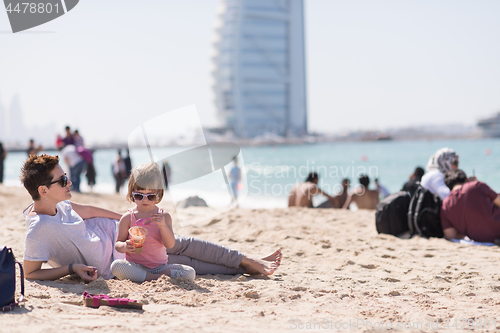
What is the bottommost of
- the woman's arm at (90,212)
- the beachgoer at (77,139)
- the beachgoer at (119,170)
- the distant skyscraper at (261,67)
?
the beachgoer at (119,170)

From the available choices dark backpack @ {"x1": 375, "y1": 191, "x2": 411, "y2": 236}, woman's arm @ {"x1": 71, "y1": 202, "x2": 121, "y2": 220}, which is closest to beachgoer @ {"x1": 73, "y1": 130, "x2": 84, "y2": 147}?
dark backpack @ {"x1": 375, "y1": 191, "x2": 411, "y2": 236}

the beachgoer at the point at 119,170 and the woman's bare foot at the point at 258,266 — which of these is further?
the beachgoer at the point at 119,170

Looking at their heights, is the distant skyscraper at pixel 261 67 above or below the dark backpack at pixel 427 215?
above

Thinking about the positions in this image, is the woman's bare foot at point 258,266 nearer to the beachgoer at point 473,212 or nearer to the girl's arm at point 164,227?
the girl's arm at point 164,227

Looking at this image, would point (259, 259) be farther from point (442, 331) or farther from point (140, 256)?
point (442, 331)

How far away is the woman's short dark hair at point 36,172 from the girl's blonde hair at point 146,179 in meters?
0.45

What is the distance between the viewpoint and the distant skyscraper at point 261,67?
257 ft

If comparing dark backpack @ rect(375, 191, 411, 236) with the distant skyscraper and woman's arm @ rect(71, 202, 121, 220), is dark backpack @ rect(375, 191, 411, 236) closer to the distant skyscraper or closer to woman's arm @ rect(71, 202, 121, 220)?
woman's arm @ rect(71, 202, 121, 220)

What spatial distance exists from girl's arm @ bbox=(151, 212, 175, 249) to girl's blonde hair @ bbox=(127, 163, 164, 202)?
0.13 m

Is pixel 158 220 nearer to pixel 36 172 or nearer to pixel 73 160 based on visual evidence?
pixel 36 172

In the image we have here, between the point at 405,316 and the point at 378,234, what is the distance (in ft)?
8.27

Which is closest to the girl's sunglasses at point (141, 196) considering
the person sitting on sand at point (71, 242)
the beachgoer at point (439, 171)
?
the person sitting on sand at point (71, 242)

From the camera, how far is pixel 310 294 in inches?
103

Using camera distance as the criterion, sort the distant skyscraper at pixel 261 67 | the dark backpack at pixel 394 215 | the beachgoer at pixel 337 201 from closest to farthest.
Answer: the dark backpack at pixel 394 215, the beachgoer at pixel 337 201, the distant skyscraper at pixel 261 67
